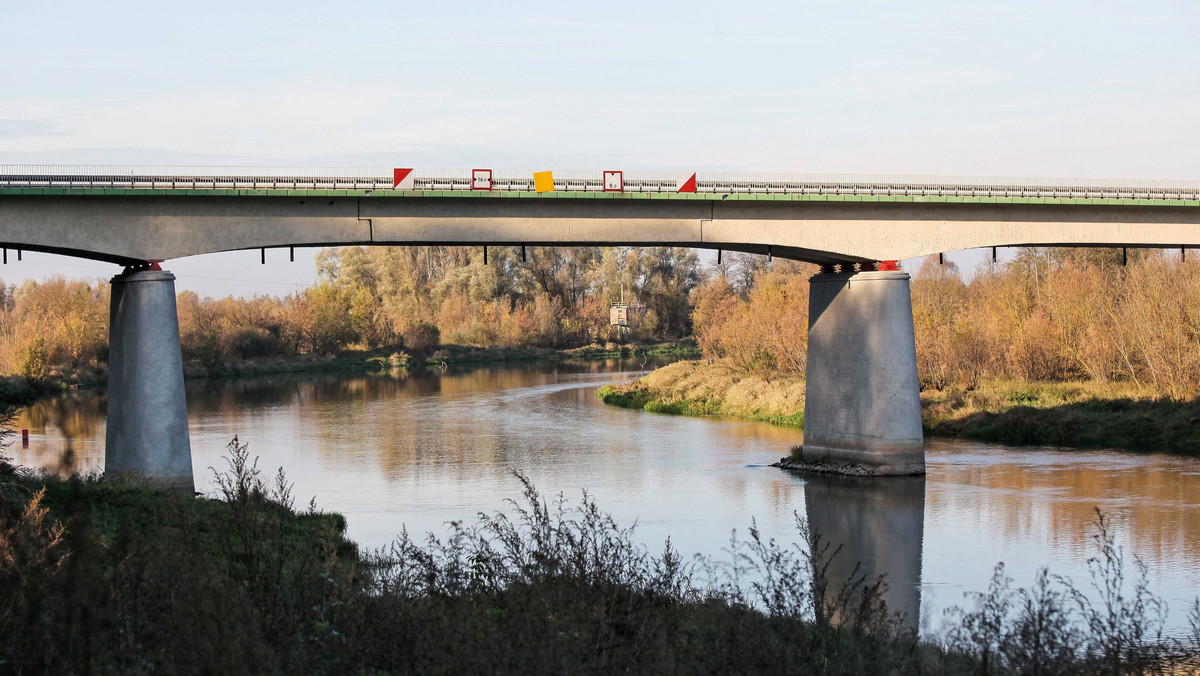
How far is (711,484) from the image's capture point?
30.9 m

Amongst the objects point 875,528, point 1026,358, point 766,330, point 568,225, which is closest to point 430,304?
point 766,330

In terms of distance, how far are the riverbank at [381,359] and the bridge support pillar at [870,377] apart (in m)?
49.7

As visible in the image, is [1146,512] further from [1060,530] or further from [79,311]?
[79,311]

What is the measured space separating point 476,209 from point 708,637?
2194 centimetres

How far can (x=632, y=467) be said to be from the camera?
34250 mm

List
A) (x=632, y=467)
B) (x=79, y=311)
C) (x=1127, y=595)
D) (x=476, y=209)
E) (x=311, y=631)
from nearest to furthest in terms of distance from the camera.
→ (x=311, y=631) < (x=1127, y=595) < (x=476, y=209) < (x=632, y=467) < (x=79, y=311)

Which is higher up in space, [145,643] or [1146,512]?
[145,643]

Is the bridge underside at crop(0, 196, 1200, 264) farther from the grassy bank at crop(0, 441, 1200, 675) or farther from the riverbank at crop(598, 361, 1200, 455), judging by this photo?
the grassy bank at crop(0, 441, 1200, 675)

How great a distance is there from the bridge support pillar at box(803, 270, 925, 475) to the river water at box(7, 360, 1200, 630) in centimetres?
106

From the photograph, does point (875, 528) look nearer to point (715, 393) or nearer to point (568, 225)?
point (568, 225)

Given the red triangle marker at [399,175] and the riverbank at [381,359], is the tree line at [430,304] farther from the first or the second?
the red triangle marker at [399,175]

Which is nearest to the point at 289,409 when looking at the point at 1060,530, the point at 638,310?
the point at 1060,530

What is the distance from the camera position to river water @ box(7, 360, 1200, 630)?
21.7 meters

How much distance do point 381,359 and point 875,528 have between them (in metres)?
74.5
